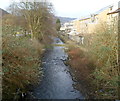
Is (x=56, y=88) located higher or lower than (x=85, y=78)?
lower

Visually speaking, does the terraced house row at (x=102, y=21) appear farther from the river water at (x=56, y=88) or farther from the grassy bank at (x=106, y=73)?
the river water at (x=56, y=88)

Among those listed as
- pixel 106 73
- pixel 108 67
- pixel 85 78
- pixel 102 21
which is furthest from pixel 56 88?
pixel 102 21

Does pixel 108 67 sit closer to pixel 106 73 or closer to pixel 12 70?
pixel 106 73

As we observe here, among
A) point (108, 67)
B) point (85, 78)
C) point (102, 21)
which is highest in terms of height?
point (102, 21)

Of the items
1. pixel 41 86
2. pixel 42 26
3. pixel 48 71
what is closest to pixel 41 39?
pixel 42 26

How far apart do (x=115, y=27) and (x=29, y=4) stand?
13.6 m

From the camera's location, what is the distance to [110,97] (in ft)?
21.4

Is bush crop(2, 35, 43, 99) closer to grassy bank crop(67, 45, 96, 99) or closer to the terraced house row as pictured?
grassy bank crop(67, 45, 96, 99)

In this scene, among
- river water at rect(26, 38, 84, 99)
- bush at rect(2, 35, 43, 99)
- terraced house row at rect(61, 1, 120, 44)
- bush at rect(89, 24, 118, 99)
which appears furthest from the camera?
terraced house row at rect(61, 1, 120, 44)

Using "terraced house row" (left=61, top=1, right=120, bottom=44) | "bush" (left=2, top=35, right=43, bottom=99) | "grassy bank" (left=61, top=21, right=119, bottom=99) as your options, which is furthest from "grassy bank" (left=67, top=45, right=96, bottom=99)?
"bush" (left=2, top=35, right=43, bottom=99)

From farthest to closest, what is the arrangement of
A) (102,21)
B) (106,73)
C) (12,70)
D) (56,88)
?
(102,21), (56,88), (106,73), (12,70)

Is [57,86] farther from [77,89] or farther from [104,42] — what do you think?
[104,42]

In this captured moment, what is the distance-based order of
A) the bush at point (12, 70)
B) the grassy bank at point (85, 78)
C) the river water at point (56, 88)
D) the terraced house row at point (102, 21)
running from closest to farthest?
the bush at point (12, 70) < the river water at point (56, 88) < the grassy bank at point (85, 78) < the terraced house row at point (102, 21)

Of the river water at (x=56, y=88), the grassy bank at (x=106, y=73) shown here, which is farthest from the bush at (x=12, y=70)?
the grassy bank at (x=106, y=73)
